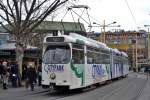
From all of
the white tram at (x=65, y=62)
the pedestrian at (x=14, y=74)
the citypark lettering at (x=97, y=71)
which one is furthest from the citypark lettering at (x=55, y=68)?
the citypark lettering at (x=97, y=71)

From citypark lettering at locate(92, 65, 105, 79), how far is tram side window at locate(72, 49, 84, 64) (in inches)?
133

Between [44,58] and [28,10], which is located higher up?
[28,10]

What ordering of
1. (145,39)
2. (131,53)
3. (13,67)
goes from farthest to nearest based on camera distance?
(145,39), (131,53), (13,67)

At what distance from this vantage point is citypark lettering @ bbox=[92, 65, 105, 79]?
29.1m

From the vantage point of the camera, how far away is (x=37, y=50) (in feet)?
152

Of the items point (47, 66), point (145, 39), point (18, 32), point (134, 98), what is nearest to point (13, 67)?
point (18, 32)

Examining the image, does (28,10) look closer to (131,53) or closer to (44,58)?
(44,58)

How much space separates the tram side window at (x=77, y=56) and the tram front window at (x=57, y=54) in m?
0.46

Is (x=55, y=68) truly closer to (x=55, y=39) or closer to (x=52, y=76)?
(x=52, y=76)

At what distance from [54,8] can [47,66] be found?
28.4 feet

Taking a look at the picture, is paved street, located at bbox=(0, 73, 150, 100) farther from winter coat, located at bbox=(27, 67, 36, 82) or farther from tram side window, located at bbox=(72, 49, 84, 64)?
tram side window, located at bbox=(72, 49, 84, 64)

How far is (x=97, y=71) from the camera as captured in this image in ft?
100

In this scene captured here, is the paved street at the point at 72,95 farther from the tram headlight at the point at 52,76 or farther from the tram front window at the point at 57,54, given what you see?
the tram front window at the point at 57,54

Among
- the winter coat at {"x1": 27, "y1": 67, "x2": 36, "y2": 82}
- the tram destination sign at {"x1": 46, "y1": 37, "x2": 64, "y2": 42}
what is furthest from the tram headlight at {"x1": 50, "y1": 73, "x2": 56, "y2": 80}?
the winter coat at {"x1": 27, "y1": 67, "x2": 36, "y2": 82}
